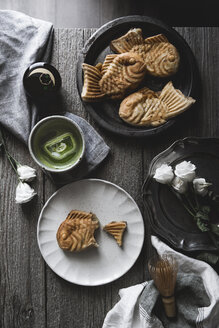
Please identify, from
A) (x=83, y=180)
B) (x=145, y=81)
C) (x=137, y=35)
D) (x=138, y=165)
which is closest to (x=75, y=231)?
(x=83, y=180)

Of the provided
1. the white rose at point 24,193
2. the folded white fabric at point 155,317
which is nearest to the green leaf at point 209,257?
the folded white fabric at point 155,317

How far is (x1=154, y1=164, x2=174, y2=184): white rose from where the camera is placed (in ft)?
3.77

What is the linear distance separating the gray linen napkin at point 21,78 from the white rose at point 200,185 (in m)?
0.29

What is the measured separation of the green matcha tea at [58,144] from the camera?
46.8 inches

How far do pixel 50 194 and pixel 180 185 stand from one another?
1.34 ft

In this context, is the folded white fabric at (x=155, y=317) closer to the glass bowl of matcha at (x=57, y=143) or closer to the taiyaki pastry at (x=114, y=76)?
the glass bowl of matcha at (x=57, y=143)

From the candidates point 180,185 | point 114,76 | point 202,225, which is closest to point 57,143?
point 114,76

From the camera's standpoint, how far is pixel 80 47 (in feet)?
4.13

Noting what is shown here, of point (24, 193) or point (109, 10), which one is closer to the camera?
point (24, 193)

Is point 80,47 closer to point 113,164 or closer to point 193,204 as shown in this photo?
point 113,164

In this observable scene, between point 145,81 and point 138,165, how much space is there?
264 millimetres

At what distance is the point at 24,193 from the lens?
1.21 m

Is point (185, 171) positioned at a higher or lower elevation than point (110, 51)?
lower

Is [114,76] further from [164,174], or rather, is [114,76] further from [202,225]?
[202,225]
